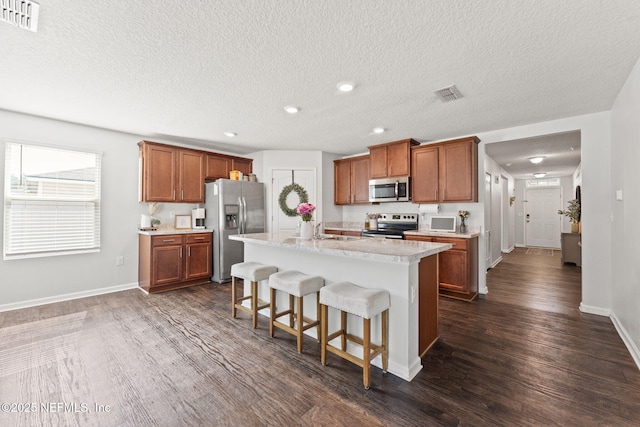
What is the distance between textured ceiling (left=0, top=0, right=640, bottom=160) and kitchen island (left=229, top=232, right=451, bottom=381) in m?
1.53

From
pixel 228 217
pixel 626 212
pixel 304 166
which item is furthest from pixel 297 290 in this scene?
pixel 304 166

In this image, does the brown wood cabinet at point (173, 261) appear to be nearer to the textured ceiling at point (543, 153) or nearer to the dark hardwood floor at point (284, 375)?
the dark hardwood floor at point (284, 375)

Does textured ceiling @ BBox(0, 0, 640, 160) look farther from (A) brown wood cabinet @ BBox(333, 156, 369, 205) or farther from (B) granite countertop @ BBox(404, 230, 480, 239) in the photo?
(A) brown wood cabinet @ BBox(333, 156, 369, 205)

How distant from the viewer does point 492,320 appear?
3.12 metres

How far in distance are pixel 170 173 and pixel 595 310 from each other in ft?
20.5

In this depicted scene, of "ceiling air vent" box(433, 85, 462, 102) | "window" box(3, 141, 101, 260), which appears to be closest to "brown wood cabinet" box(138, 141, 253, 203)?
"window" box(3, 141, 101, 260)

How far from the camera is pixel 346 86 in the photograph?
2654mm

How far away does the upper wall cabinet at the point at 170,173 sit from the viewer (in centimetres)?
436

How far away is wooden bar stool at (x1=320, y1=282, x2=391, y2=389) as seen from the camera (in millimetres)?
1936

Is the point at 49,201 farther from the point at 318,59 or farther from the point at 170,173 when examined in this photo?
the point at 318,59

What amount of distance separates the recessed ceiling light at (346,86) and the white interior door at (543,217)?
9396mm

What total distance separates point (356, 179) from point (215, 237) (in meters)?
2.91

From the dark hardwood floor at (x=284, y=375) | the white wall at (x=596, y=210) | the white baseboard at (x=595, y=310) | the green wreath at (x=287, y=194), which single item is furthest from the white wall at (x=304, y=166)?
the white baseboard at (x=595, y=310)

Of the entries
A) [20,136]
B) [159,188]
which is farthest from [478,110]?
[20,136]
